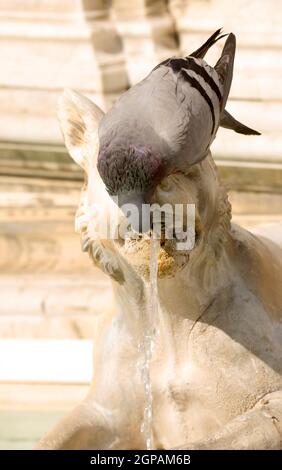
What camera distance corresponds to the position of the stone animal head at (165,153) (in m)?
3.65

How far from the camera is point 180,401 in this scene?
4.31 metres

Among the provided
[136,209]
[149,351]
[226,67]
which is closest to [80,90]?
[149,351]

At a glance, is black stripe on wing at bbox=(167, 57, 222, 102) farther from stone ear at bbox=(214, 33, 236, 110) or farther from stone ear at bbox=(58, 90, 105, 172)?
stone ear at bbox=(58, 90, 105, 172)

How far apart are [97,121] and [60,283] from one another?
2179mm

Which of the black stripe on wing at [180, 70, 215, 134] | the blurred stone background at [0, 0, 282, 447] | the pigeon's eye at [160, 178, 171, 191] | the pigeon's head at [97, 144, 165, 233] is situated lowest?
the blurred stone background at [0, 0, 282, 447]

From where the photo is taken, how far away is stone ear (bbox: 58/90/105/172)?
4230 millimetres

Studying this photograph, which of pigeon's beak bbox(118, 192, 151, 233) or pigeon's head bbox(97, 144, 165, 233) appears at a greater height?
pigeon's head bbox(97, 144, 165, 233)

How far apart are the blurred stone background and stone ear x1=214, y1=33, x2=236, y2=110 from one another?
2.25 metres

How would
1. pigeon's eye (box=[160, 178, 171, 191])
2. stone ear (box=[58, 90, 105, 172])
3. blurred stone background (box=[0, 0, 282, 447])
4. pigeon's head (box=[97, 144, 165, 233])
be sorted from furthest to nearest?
blurred stone background (box=[0, 0, 282, 447]) → stone ear (box=[58, 90, 105, 172]) → pigeon's eye (box=[160, 178, 171, 191]) → pigeon's head (box=[97, 144, 165, 233])

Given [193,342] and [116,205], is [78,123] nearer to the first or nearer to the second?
[116,205]

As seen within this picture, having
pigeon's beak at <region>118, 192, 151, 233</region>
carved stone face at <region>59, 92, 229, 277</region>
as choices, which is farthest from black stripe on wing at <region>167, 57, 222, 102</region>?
pigeon's beak at <region>118, 192, 151, 233</region>

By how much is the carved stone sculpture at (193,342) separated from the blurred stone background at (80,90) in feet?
6.35

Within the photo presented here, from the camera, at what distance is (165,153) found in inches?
144

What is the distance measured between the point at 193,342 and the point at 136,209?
2.05 feet
